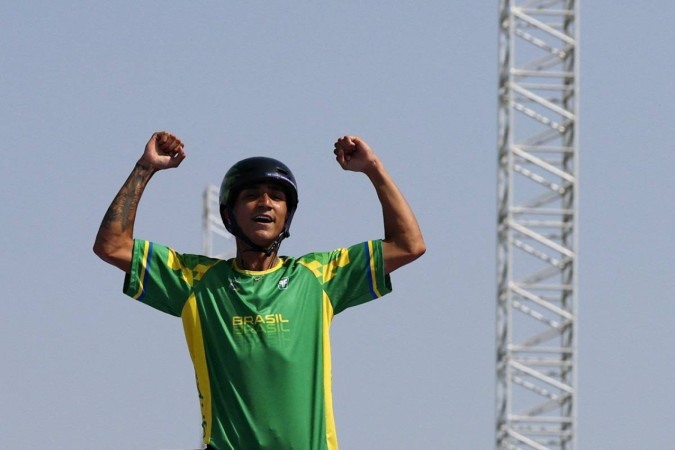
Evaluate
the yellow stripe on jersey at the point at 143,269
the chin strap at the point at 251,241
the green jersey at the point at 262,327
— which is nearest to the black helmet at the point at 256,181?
the chin strap at the point at 251,241

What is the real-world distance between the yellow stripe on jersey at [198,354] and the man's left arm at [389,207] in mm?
864

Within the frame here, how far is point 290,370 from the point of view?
9.09 m

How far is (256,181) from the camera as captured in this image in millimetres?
9289

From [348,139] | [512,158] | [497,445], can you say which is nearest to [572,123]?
[512,158]

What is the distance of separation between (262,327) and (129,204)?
32.3 inches

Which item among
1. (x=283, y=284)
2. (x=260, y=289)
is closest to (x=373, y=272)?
(x=283, y=284)

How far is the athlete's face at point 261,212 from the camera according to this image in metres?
9.29

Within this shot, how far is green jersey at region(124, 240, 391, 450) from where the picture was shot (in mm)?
9055

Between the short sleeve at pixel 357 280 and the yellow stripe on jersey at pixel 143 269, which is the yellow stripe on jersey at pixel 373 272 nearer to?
the short sleeve at pixel 357 280

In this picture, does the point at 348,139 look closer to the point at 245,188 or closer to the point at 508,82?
the point at 245,188

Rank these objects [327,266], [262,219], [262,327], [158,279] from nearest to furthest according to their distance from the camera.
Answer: [262,327], [262,219], [158,279], [327,266]

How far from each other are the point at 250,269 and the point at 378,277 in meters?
0.55

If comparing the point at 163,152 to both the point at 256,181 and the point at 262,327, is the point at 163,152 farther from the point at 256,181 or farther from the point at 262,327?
the point at 262,327

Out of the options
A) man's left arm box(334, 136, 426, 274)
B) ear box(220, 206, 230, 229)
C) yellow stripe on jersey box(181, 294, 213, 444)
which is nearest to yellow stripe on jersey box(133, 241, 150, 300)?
yellow stripe on jersey box(181, 294, 213, 444)
